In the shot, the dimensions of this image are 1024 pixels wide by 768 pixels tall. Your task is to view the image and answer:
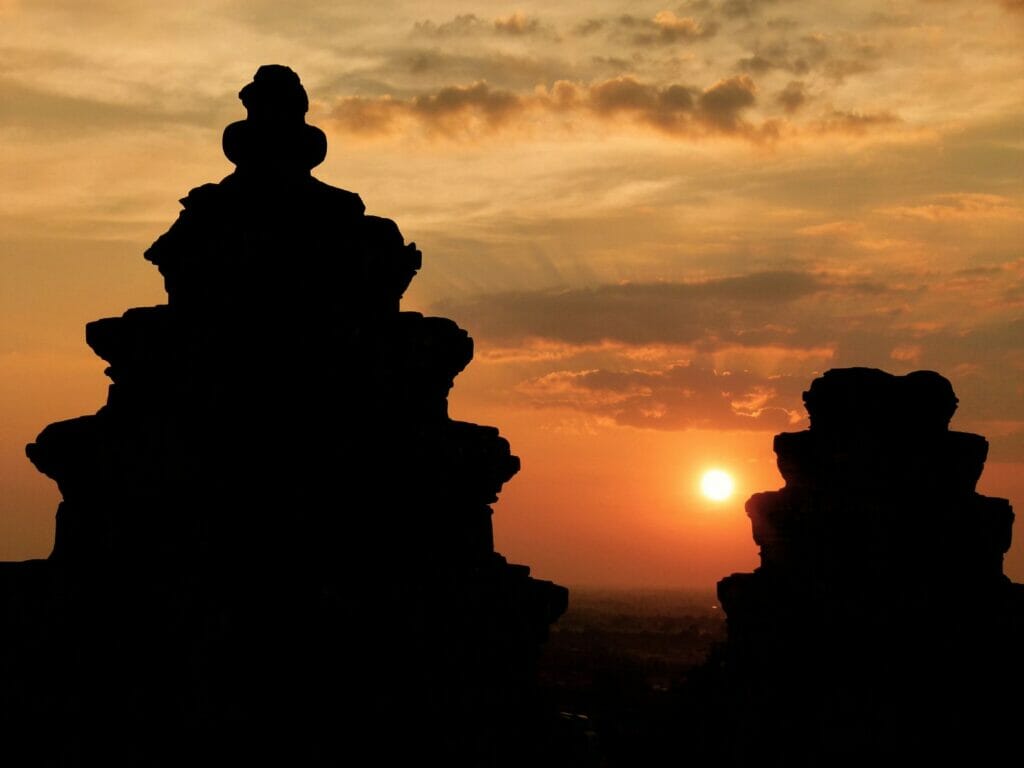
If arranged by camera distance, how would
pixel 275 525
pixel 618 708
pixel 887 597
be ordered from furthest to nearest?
pixel 618 708 < pixel 887 597 < pixel 275 525

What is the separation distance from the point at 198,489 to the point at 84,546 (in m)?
1.98

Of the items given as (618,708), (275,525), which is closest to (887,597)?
(275,525)

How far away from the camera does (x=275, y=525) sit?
1677 cm

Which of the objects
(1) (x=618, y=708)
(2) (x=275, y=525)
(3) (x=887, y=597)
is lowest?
(1) (x=618, y=708)

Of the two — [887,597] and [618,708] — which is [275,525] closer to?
[887,597]

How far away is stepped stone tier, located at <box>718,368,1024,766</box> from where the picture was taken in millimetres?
41812

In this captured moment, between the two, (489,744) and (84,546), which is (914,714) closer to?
(489,744)

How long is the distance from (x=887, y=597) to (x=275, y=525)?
3123 cm

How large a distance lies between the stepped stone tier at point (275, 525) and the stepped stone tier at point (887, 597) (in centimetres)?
2673

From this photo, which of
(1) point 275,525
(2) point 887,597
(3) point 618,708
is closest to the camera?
(1) point 275,525

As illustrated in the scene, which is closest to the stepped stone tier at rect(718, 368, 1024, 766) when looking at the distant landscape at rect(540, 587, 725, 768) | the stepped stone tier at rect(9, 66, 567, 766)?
the distant landscape at rect(540, 587, 725, 768)

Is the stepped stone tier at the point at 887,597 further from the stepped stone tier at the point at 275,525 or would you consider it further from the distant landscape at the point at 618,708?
the stepped stone tier at the point at 275,525

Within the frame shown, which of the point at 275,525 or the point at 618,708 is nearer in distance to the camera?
the point at 275,525

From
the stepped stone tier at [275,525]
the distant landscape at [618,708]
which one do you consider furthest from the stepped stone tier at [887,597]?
the stepped stone tier at [275,525]
